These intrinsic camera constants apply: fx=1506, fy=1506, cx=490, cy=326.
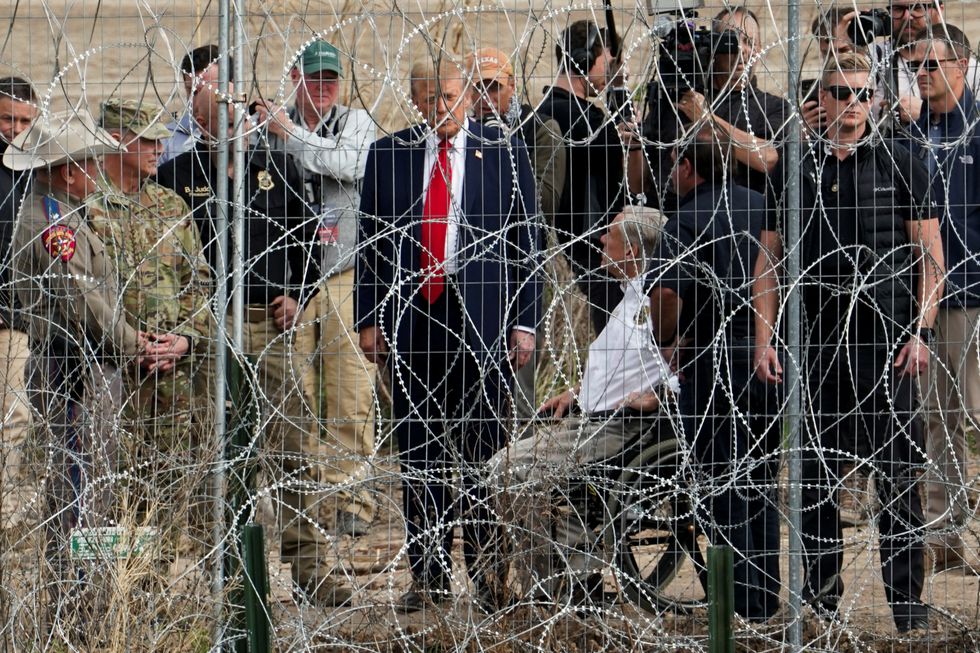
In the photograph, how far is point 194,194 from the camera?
5.55m

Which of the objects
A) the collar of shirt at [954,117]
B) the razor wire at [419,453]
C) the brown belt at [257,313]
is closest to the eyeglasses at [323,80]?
the razor wire at [419,453]

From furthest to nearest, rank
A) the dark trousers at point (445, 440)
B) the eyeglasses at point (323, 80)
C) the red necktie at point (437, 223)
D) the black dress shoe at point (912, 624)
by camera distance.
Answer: the eyeglasses at point (323, 80) → the red necktie at point (437, 223) → the black dress shoe at point (912, 624) → the dark trousers at point (445, 440)

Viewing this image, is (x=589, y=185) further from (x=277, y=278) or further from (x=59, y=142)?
(x=59, y=142)

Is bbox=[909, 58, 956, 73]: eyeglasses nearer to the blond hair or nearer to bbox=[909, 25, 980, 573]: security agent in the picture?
bbox=[909, 25, 980, 573]: security agent

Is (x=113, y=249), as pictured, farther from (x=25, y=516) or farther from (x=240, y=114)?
(x=25, y=516)

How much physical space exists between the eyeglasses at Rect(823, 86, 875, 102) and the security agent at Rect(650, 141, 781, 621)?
44cm

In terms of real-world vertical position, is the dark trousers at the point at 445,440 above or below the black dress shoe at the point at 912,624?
above

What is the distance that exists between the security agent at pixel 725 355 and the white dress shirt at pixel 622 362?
85 millimetres

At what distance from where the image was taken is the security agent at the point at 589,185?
5473 mm

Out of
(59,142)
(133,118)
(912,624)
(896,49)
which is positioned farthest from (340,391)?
(896,49)

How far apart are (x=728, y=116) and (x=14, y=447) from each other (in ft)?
9.22

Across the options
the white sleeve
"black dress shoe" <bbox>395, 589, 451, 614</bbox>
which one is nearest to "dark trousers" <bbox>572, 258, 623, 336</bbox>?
the white sleeve

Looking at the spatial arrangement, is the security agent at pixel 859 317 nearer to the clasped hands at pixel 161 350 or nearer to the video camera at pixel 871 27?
the video camera at pixel 871 27

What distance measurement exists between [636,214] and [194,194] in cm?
163
